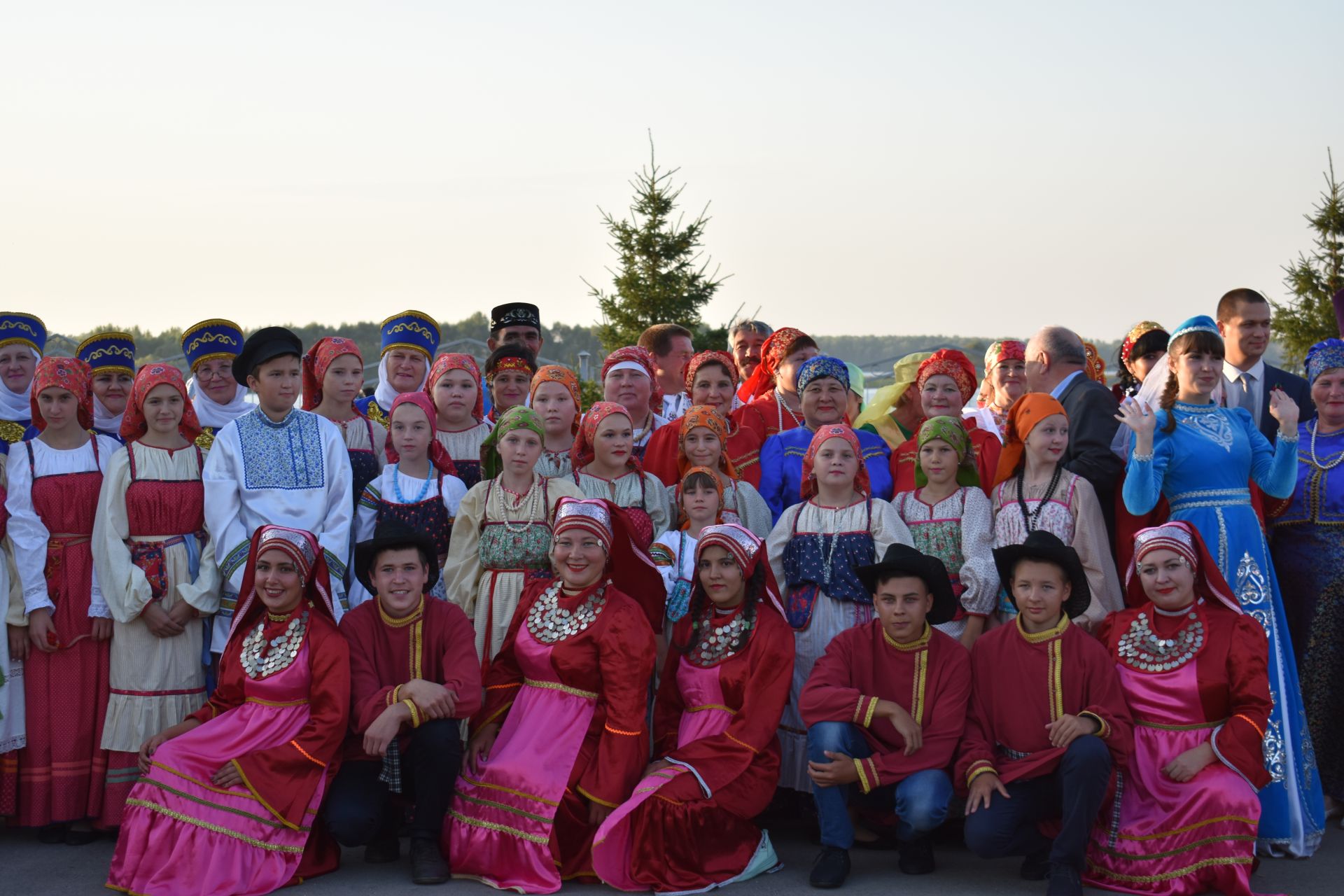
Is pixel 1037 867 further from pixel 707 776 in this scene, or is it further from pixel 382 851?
pixel 382 851

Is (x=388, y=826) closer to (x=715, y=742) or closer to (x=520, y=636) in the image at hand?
(x=520, y=636)

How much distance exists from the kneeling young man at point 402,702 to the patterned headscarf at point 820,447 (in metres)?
1.65

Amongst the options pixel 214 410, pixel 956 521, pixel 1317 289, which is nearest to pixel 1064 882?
pixel 956 521

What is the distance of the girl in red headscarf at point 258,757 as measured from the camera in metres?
4.59

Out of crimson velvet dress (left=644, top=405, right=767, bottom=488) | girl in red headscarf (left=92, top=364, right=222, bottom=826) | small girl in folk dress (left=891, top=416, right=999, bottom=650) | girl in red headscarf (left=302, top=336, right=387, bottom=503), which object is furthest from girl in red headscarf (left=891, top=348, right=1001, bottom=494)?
girl in red headscarf (left=92, top=364, right=222, bottom=826)

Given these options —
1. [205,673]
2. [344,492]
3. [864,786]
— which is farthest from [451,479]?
[864,786]

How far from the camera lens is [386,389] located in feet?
22.8

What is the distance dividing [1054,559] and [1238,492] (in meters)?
1.07

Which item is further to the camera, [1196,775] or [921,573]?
[921,573]

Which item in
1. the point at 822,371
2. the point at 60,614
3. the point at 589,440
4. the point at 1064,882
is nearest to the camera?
the point at 1064,882

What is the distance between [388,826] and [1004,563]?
2663 mm

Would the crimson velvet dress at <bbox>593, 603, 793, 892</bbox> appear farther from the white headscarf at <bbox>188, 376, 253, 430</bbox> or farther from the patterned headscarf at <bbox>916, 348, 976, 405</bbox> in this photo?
the white headscarf at <bbox>188, 376, 253, 430</bbox>

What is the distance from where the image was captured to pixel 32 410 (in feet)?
19.0

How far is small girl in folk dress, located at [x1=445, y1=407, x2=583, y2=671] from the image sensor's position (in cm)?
552
